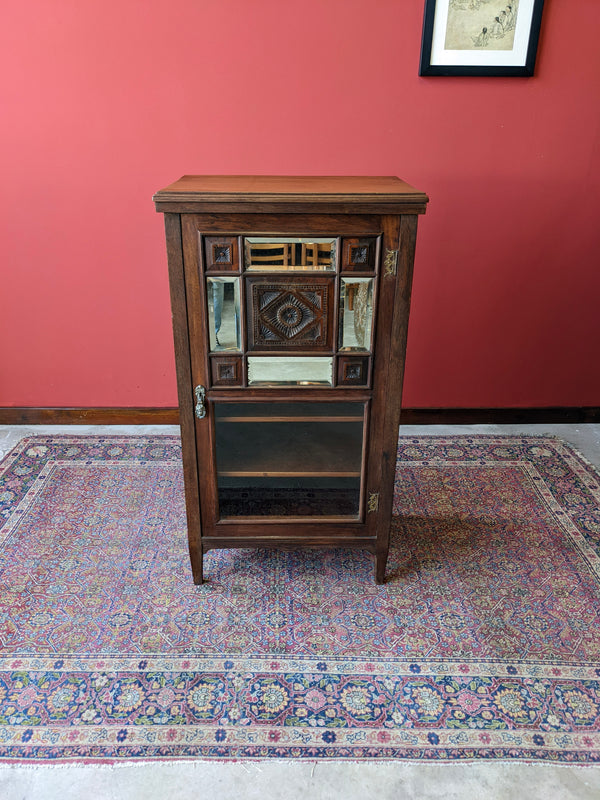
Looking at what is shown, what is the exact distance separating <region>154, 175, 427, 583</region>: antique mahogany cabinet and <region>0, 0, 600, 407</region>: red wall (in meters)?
0.86

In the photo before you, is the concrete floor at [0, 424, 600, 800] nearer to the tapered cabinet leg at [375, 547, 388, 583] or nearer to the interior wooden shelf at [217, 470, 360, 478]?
the tapered cabinet leg at [375, 547, 388, 583]

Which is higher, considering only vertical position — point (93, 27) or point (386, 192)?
point (93, 27)

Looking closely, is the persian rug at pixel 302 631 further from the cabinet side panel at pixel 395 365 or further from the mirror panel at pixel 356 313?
the mirror panel at pixel 356 313

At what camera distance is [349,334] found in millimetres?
1673

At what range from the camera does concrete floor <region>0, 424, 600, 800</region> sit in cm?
135

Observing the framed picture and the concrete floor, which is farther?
the framed picture

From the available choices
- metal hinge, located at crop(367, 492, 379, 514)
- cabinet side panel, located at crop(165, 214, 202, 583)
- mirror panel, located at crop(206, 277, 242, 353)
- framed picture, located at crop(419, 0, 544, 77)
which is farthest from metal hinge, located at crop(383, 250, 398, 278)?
framed picture, located at crop(419, 0, 544, 77)

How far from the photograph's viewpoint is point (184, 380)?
5.57 ft

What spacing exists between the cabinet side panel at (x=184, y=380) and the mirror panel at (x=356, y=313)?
1.44ft

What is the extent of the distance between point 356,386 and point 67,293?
67.6 inches

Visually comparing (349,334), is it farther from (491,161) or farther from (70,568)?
(491,161)

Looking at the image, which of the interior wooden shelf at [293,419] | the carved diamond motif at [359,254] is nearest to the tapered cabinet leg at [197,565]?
the interior wooden shelf at [293,419]

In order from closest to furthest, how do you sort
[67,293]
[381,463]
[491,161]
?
[381,463] → [491,161] → [67,293]

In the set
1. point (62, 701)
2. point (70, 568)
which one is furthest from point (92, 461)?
point (62, 701)
